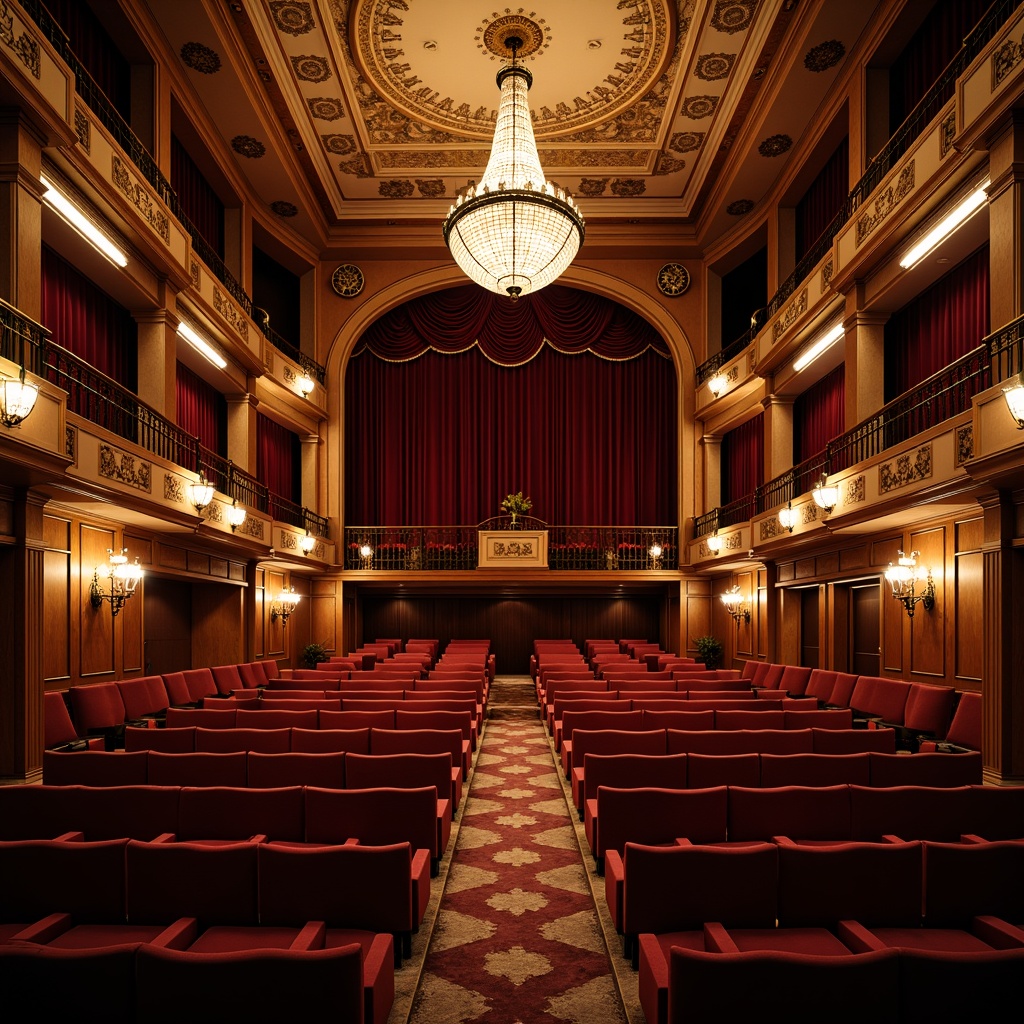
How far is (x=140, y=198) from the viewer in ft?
34.2

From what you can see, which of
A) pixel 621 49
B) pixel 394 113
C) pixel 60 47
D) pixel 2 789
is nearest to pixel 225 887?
pixel 2 789

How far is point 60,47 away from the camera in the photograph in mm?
8672

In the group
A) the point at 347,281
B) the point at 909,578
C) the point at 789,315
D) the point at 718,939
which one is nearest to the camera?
the point at 718,939

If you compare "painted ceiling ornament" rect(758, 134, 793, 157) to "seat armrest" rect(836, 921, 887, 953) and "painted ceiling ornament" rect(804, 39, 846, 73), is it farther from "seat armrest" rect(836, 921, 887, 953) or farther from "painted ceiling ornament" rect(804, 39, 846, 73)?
"seat armrest" rect(836, 921, 887, 953)

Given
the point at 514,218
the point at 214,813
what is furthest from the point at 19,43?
the point at 214,813

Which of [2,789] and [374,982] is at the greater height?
[2,789]

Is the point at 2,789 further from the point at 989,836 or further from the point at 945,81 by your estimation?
the point at 945,81

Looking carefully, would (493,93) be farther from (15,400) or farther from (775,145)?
(15,400)

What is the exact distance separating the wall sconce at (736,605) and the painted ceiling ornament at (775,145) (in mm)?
8342

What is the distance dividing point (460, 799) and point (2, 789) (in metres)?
3.53

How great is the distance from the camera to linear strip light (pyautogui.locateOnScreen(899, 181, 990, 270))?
28.2 ft

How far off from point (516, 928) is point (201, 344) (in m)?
11.7

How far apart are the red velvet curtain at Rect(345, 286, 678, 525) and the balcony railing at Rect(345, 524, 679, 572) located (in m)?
0.60

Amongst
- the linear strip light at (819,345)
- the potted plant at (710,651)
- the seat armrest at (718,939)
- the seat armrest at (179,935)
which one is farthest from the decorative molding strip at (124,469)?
the potted plant at (710,651)
